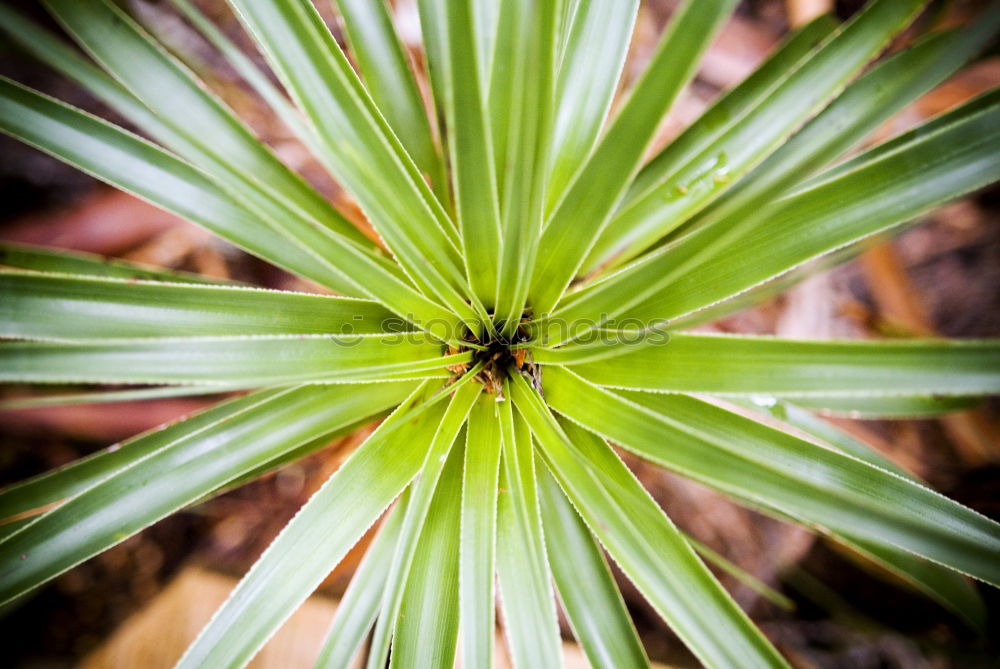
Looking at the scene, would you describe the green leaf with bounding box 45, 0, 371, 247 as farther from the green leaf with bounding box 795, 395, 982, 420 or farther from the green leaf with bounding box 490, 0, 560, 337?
the green leaf with bounding box 795, 395, 982, 420

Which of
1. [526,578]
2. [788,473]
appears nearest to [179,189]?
[526,578]

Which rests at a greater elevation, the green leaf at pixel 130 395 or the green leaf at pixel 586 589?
the green leaf at pixel 130 395

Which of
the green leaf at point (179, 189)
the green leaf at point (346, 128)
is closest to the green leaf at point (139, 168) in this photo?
the green leaf at point (179, 189)

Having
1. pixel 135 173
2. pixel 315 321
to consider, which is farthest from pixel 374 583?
pixel 135 173

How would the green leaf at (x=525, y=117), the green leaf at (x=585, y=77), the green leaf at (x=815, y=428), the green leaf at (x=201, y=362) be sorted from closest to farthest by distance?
1. the green leaf at (x=525, y=117)
2. the green leaf at (x=201, y=362)
3. the green leaf at (x=585, y=77)
4. the green leaf at (x=815, y=428)

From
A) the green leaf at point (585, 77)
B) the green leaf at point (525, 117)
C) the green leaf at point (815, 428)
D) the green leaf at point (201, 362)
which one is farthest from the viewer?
the green leaf at point (815, 428)

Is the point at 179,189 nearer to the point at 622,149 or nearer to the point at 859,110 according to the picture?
the point at 622,149

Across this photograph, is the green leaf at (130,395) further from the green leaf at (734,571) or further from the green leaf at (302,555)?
the green leaf at (734,571)

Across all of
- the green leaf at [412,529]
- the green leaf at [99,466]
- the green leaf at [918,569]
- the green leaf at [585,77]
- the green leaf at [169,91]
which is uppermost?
the green leaf at [169,91]
